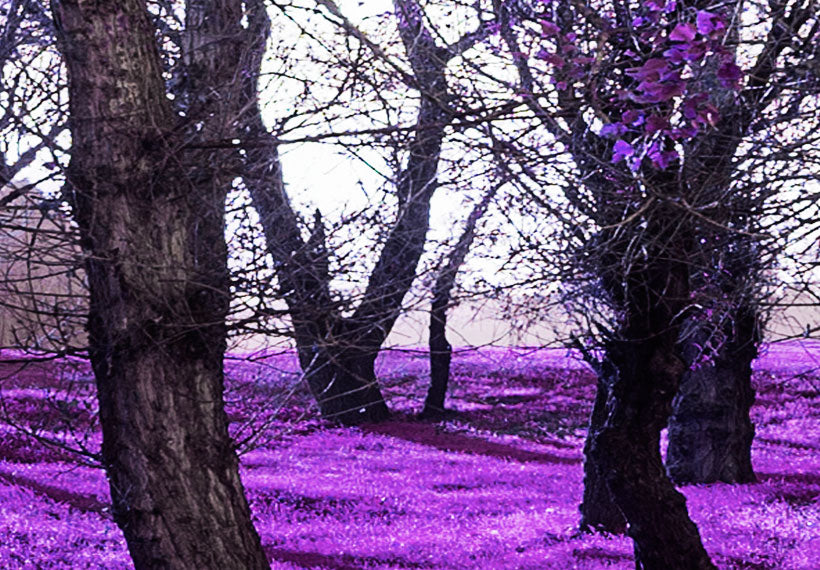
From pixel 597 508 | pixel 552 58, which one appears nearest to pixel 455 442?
pixel 597 508

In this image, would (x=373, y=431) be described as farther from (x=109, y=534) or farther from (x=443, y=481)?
(x=109, y=534)

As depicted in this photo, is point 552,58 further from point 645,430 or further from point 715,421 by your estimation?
point 715,421

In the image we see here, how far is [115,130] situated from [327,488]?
999 centimetres

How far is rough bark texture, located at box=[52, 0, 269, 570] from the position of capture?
236 inches

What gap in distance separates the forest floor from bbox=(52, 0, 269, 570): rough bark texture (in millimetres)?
608

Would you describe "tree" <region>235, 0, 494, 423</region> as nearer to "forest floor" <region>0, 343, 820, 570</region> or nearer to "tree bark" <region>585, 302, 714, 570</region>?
"forest floor" <region>0, 343, 820, 570</region>

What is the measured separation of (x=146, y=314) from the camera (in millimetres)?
5957

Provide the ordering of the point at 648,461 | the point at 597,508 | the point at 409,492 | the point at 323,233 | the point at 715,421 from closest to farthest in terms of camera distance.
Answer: the point at 323,233
the point at 648,461
the point at 597,508
the point at 715,421
the point at 409,492

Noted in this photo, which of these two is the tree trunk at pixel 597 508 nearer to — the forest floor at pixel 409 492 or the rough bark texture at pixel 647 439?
the forest floor at pixel 409 492

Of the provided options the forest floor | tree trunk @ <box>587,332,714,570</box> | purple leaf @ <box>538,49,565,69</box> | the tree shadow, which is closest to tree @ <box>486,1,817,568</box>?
tree trunk @ <box>587,332,714,570</box>

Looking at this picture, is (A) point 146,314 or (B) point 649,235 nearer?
(A) point 146,314

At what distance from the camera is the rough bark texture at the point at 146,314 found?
5.99 metres

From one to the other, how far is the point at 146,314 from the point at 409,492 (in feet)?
33.4

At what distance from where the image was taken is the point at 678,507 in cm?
866
